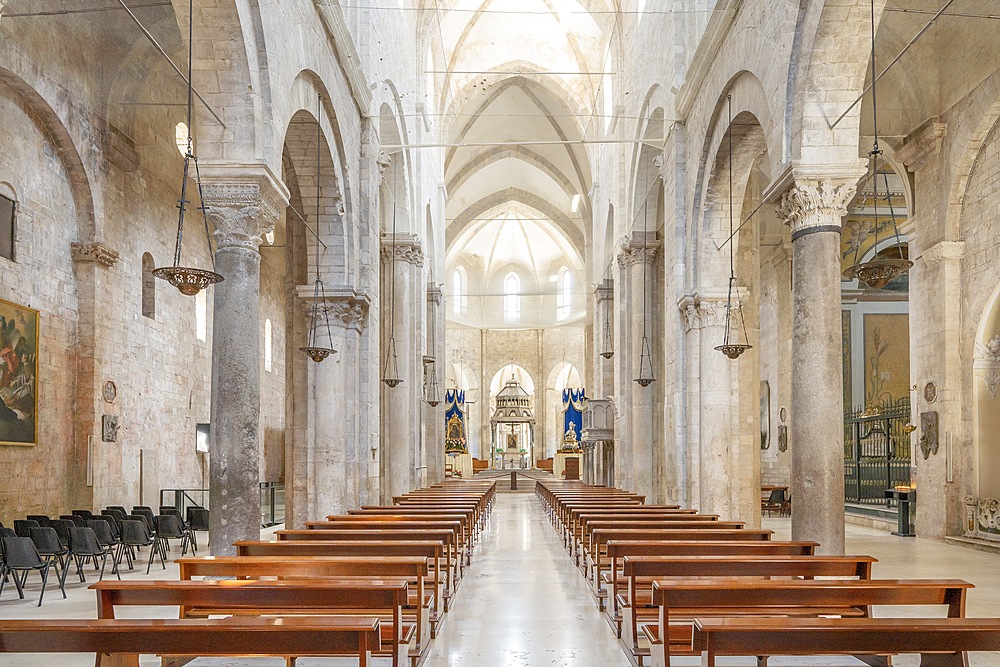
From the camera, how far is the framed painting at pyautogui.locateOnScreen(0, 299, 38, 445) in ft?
43.2

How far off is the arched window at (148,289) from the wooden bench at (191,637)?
15049mm

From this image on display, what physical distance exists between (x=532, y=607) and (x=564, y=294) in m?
40.0

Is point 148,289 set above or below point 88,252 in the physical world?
below

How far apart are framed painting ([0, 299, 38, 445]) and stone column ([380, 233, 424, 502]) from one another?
28.4 feet

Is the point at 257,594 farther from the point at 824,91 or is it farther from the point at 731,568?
the point at 824,91

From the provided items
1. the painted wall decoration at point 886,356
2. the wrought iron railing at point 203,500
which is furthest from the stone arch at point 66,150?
the painted wall decoration at point 886,356

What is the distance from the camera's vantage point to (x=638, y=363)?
72.4ft

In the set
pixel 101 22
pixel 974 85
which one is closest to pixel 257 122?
pixel 101 22

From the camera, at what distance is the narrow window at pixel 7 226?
530 inches

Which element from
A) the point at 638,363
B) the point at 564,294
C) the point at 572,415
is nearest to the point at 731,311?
the point at 638,363

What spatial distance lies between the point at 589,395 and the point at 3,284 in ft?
88.0

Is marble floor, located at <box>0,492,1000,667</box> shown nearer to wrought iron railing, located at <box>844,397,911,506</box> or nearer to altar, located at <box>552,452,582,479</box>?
wrought iron railing, located at <box>844,397,911,506</box>

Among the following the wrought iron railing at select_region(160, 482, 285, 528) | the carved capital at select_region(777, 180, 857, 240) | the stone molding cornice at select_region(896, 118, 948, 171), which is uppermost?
the stone molding cornice at select_region(896, 118, 948, 171)

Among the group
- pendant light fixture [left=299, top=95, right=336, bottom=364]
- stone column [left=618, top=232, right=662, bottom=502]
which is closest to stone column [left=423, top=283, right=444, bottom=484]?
stone column [left=618, top=232, right=662, bottom=502]
